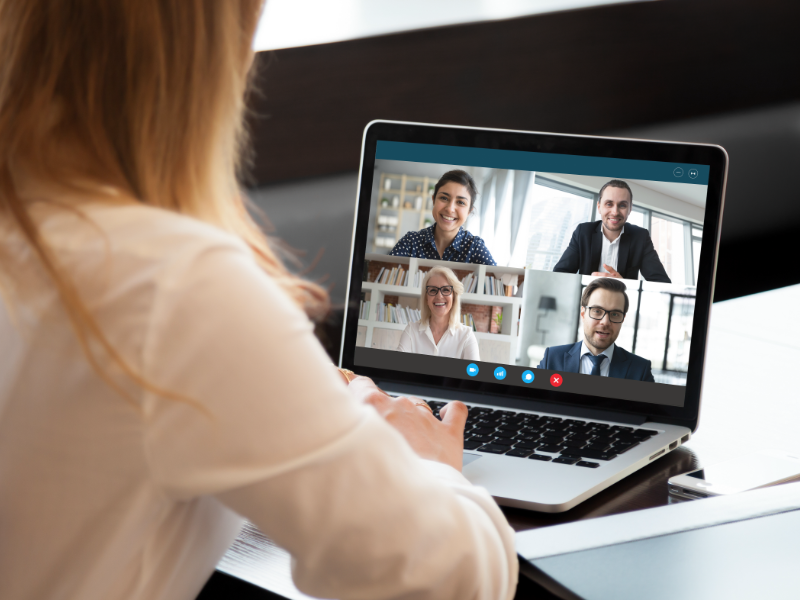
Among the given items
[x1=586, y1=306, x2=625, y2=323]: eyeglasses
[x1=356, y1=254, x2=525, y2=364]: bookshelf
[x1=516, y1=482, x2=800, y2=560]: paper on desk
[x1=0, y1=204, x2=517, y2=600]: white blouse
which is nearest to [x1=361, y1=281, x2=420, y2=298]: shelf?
[x1=356, y1=254, x2=525, y2=364]: bookshelf

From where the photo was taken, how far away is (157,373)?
31cm

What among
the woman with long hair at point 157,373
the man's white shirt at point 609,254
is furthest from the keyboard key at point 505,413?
the woman with long hair at point 157,373

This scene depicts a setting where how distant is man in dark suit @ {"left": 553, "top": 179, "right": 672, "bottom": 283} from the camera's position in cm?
85

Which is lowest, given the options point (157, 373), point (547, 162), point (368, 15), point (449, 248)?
point (157, 373)

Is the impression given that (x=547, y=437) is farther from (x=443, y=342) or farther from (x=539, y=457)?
(x=443, y=342)

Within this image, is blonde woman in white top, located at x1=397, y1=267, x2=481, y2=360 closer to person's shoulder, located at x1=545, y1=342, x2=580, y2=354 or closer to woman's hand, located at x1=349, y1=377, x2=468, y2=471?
person's shoulder, located at x1=545, y1=342, x2=580, y2=354

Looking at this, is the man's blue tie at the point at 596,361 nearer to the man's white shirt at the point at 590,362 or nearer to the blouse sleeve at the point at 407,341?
the man's white shirt at the point at 590,362

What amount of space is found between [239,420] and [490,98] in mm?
1018

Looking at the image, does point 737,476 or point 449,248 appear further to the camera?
point 449,248

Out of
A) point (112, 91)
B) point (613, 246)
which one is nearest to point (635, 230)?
point (613, 246)

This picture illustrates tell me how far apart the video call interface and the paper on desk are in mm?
285

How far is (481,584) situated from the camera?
1.26 feet

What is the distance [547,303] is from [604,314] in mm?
68

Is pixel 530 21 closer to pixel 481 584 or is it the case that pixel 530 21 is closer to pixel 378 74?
pixel 378 74
